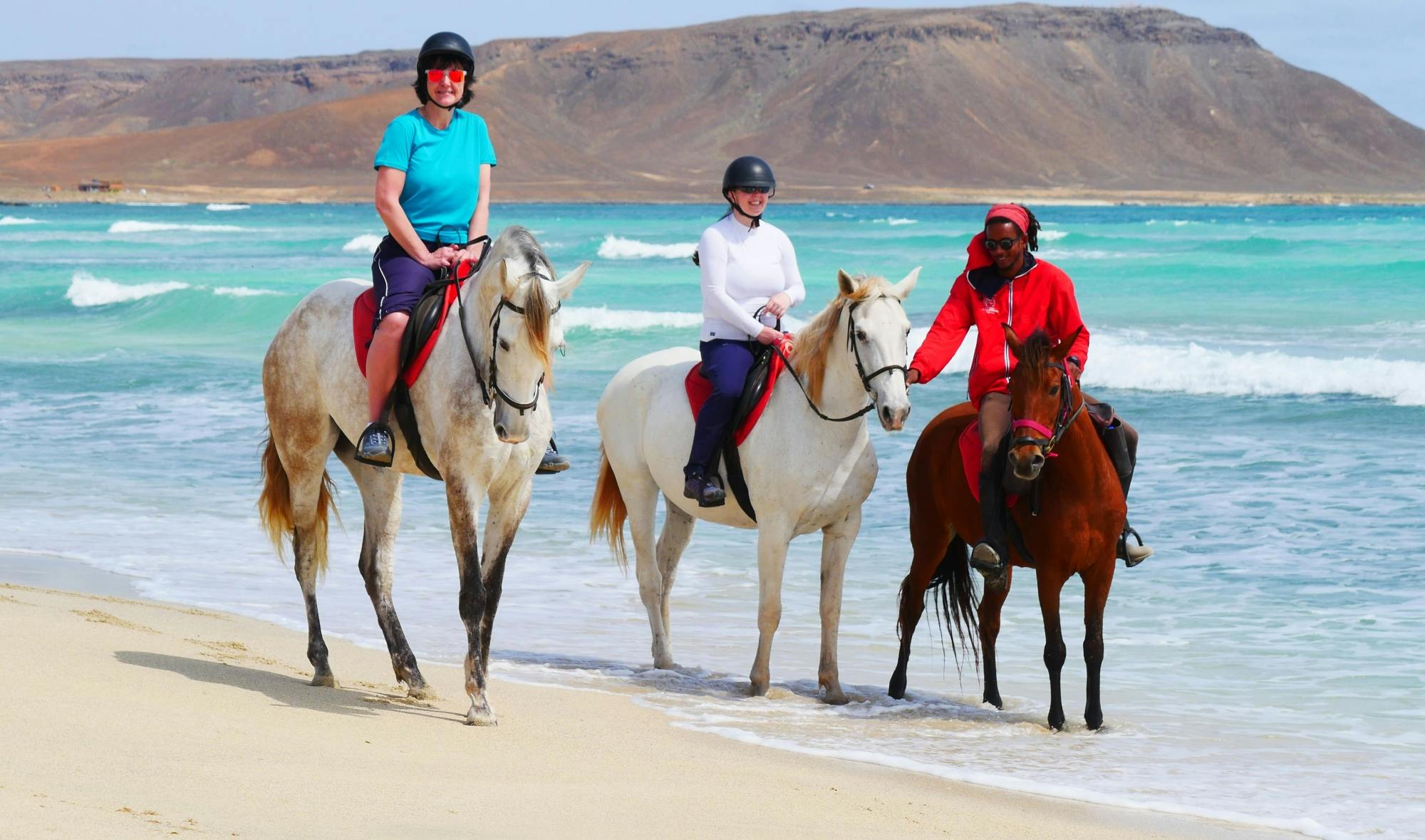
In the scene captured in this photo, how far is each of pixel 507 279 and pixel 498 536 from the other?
3.36ft

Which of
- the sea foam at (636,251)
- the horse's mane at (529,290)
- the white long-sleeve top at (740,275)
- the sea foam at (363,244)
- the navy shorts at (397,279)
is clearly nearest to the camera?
the horse's mane at (529,290)

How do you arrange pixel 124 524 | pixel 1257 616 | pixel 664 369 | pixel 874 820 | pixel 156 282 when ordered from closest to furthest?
1. pixel 874 820
2. pixel 664 369
3. pixel 1257 616
4. pixel 124 524
5. pixel 156 282

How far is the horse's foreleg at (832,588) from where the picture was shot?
6387 mm

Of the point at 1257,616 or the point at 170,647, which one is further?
the point at 1257,616

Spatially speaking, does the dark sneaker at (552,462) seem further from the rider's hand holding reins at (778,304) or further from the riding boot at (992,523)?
the riding boot at (992,523)

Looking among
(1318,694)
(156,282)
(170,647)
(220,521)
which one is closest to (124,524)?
(220,521)

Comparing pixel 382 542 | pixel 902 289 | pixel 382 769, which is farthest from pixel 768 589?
pixel 382 769

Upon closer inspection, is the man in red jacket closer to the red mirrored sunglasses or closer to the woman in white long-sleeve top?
the woman in white long-sleeve top

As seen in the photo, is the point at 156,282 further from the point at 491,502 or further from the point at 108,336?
the point at 491,502

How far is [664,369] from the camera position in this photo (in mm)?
7191

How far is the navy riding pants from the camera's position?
256 inches

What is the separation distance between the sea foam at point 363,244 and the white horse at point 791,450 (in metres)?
45.5

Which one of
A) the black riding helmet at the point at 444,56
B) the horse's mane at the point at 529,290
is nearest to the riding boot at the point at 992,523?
the horse's mane at the point at 529,290

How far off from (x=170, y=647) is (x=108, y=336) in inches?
810
